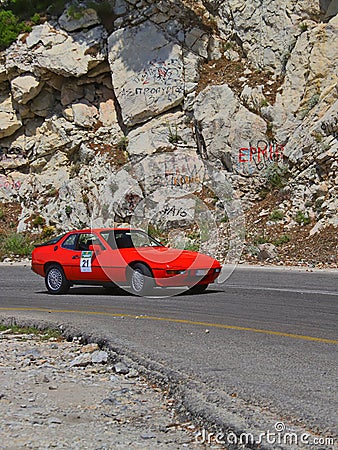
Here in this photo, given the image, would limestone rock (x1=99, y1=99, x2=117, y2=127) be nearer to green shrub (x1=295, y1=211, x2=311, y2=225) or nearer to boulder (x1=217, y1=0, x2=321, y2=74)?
boulder (x1=217, y1=0, x2=321, y2=74)

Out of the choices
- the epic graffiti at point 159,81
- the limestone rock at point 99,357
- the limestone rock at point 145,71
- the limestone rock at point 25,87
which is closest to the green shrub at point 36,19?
the limestone rock at point 25,87

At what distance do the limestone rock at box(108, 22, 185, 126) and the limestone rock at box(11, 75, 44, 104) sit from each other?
3902 millimetres

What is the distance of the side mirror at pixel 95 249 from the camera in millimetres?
14609

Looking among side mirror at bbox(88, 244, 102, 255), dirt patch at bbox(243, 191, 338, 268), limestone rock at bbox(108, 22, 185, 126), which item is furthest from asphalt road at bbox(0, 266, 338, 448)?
limestone rock at bbox(108, 22, 185, 126)

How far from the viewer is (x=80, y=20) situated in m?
31.7

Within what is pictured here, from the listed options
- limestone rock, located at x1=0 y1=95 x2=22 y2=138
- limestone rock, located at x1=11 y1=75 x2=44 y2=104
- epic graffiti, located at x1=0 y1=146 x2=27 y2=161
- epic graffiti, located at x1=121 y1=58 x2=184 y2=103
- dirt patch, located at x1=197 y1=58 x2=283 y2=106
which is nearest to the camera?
dirt patch, located at x1=197 y1=58 x2=283 y2=106

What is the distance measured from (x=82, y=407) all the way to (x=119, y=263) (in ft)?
26.9

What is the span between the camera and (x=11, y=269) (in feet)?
70.3

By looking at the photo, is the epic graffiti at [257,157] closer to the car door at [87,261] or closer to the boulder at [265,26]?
the boulder at [265,26]

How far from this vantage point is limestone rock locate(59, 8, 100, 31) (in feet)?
104

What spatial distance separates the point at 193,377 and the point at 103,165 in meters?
23.7

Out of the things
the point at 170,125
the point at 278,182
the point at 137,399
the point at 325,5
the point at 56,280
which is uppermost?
the point at 325,5

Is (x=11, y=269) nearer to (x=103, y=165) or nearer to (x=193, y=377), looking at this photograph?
(x=103, y=165)

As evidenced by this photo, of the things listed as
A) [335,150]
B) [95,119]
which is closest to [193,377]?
[335,150]
